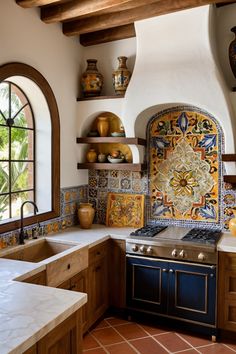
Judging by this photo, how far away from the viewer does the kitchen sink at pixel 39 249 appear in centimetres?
282

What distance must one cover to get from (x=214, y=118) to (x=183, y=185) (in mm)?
773

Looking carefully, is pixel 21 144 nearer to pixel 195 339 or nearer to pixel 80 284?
pixel 80 284

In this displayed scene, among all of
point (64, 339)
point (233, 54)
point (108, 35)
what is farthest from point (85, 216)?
point (233, 54)

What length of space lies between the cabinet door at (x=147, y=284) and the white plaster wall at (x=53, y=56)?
3.85ft

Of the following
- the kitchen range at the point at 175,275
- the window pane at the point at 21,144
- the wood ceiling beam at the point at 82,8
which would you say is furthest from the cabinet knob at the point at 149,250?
the wood ceiling beam at the point at 82,8

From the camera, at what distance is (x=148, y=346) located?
280 cm

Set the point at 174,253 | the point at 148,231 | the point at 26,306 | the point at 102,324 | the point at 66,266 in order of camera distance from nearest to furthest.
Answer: the point at 26,306, the point at 66,266, the point at 174,253, the point at 102,324, the point at 148,231

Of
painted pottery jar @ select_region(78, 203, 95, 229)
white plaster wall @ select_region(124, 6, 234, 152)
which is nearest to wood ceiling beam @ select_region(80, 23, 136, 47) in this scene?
white plaster wall @ select_region(124, 6, 234, 152)

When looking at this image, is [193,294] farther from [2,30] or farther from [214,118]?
[2,30]

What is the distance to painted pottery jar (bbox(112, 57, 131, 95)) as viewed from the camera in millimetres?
3516

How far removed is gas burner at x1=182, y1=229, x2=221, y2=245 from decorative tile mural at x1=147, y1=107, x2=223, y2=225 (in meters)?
0.21

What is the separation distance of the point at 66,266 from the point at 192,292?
1185 millimetres

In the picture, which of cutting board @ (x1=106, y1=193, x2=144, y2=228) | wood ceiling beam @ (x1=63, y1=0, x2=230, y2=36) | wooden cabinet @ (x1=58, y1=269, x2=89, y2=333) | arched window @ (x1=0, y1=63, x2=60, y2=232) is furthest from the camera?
cutting board @ (x1=106, y1=193, x2=144, y2=228)

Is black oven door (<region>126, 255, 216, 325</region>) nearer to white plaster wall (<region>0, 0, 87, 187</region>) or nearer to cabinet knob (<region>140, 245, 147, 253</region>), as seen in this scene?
cabinet knob (<region>140, 245, 147, 253</region>)
